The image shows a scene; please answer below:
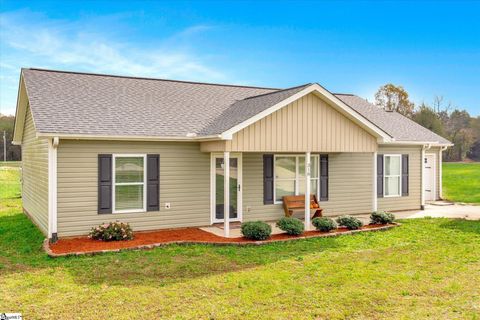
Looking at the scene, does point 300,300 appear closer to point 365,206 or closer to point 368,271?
point 368,271

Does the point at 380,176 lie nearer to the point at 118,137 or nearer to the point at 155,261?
the point at 118,137

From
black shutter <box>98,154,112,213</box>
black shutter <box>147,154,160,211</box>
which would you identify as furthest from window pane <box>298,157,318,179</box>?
black shutter <box>98,154,112,213</box>

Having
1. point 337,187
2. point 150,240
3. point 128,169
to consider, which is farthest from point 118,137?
point 337,187

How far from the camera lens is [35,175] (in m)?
12.8

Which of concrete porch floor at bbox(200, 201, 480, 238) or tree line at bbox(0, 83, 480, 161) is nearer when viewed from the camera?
concrete porch floor at bbox(200, 201, 480, 238)

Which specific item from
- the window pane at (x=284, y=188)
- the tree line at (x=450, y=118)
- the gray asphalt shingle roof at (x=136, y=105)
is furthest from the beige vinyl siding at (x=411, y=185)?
the tree line at (x=450, y=118)

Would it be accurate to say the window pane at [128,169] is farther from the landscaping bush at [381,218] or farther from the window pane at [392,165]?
the window pane at [392,165]

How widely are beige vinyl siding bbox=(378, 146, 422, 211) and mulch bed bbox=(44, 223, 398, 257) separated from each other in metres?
4.37

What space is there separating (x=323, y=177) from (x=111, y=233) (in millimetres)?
7581

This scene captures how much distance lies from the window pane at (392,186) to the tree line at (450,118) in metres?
39.0

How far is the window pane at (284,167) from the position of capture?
13.5 metres

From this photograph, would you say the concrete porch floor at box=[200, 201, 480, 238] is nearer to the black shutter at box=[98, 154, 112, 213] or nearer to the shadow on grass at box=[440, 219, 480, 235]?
the shadow on grass at box=[440, 219, 480, 235]

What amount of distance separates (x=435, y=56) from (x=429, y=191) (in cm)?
1923

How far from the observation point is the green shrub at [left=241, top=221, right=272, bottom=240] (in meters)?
10.3
